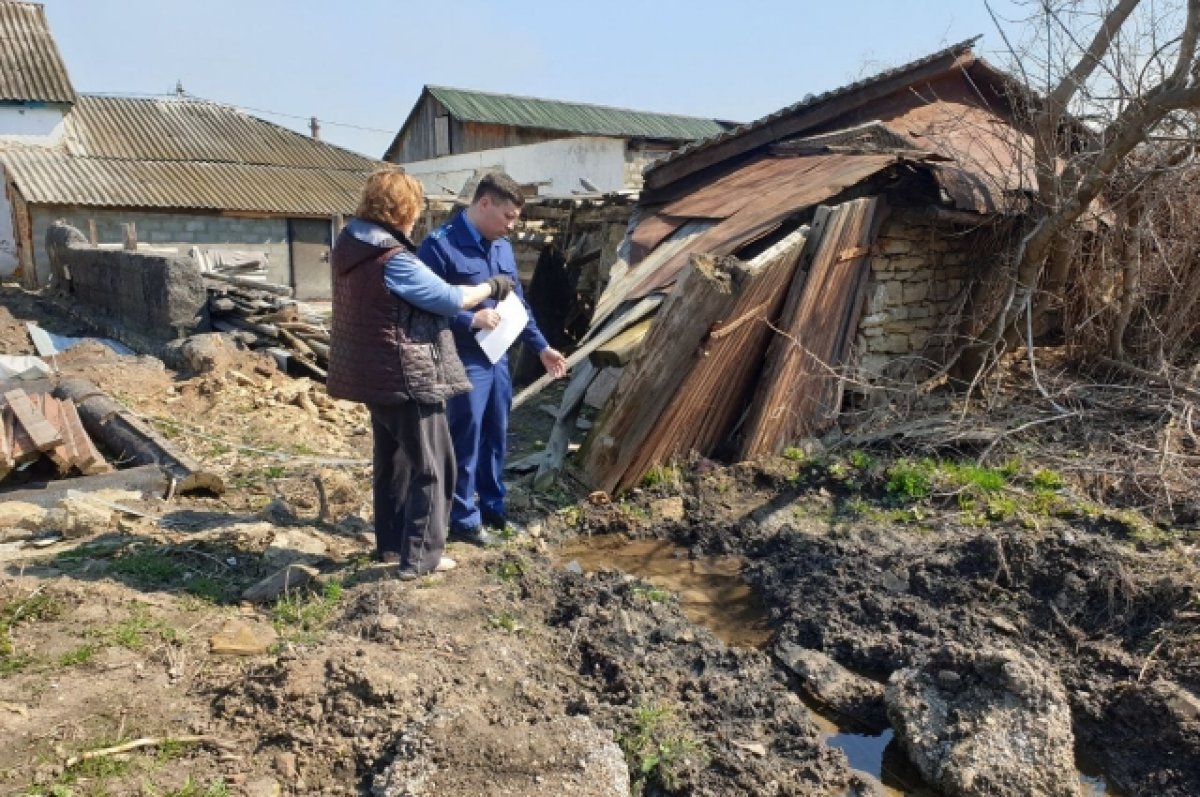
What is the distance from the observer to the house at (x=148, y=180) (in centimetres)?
1970

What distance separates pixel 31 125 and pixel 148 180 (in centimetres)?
361

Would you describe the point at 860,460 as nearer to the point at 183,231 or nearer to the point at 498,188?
the point at 498,188

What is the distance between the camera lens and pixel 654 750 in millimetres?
3018

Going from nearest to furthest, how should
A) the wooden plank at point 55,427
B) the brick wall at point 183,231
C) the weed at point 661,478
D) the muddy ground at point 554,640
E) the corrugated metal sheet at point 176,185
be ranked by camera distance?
the muddy ground at point 554,640 → the weed at point 661,478 → the wooden plank at point 55,427 → the brick wall at point 183,231 → the corrugated metal sheet at point 176,185

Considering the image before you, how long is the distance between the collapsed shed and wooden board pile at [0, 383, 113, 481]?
324 centimetres

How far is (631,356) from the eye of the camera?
555 cm

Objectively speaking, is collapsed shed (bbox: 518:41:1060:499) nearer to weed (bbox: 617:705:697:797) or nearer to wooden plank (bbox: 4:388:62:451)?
weed (bbox: 617:705:697:797)

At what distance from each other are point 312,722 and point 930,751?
7.39ft

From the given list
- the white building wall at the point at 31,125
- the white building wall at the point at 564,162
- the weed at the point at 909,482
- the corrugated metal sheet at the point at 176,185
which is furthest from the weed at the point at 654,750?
the white building wall at the point at 31,125

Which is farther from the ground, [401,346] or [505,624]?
[401,346]

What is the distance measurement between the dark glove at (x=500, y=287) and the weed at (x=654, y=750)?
220 cm

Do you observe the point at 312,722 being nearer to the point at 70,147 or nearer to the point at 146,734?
the point at 146,734

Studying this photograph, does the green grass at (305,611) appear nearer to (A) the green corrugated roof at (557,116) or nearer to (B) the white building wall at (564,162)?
(B) the white building wall at (564,162)

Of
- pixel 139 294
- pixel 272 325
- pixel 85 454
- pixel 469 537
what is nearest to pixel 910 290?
pixel 469 537
